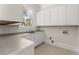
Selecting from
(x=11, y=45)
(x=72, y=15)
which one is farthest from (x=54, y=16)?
(x=11, y=45)

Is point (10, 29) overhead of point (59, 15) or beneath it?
beneath

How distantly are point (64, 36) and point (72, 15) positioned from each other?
0.79 meters

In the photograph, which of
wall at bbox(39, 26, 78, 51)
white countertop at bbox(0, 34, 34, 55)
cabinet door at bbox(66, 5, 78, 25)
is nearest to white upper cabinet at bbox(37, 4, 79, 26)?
cabinet door at bbox(66, 5, 78, 25)

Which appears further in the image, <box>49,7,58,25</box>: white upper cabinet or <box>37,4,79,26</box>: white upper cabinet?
<box>49,7,58,25</box>: white upper cabinet

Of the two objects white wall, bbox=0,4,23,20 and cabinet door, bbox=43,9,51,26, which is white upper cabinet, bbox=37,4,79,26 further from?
white wall, bbox=0,4,23,20

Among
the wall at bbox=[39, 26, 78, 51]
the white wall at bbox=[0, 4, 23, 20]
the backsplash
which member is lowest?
the wall at bbox=[39, 26, 78, 51]

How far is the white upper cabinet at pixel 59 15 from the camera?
266 centimetres

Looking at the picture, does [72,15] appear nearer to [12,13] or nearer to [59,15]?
[59,15]

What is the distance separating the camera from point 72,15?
2.72 meters

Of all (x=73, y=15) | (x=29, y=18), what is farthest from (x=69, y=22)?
(x=29, y=18)

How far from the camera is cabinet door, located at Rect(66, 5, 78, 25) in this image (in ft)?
8.68

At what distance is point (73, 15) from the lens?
2697 mm

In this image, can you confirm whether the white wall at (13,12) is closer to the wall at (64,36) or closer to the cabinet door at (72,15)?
the wall at (64,36)

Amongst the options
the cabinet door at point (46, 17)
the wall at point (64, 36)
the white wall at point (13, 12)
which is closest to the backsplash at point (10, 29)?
the white wall at point (13, 12)
